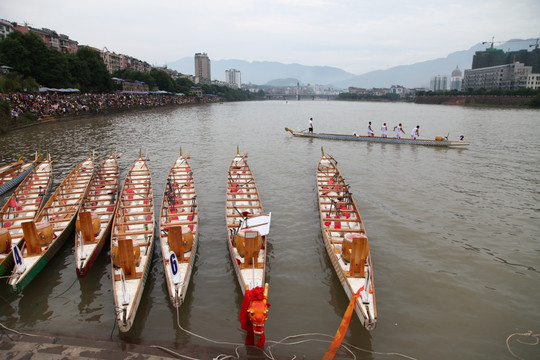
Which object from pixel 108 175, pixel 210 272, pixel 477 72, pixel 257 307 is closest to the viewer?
pixel 257 307

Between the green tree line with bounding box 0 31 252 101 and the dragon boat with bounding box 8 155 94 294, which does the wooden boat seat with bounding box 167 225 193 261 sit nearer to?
the dragon boat with bounding box 8 155 94 294

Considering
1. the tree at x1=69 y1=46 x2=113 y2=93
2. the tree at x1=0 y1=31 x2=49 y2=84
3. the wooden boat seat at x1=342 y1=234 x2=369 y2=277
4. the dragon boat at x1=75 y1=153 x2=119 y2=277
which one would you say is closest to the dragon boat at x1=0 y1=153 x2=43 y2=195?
the dragon boat at x1=75 y1=153 x2=119 y2=277

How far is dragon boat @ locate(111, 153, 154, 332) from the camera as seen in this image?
8.16 metres

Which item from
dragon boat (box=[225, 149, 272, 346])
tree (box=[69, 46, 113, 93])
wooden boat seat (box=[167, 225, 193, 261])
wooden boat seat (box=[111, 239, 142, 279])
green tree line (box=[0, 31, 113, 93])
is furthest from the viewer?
tree (box=[69, 46, 113, 93])

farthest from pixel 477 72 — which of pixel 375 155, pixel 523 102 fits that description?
pixel 375 155

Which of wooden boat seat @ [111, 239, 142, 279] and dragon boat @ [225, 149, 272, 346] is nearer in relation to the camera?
dragon boat @ [225, 149, 272, 346]

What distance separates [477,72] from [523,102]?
107 metres

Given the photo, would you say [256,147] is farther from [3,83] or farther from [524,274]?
[3,83]

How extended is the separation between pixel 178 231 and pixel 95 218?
4.55 meters

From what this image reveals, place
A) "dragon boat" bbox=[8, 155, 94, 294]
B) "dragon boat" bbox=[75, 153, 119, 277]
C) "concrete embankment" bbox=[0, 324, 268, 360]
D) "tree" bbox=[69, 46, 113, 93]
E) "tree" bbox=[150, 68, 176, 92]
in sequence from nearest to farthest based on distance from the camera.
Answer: "concrete embankment" bbox=[0, 324, 268, 360] → "dragon boat" bbox=[8, 155, 94, 294] → "dragon boat" bbox=[75, 153, 119, 277] → "tree" bbox=[69, 46, 113, 93] → "tree" bbox=[150, 68, 176, 92]

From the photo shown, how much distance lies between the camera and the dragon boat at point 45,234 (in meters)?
9.16

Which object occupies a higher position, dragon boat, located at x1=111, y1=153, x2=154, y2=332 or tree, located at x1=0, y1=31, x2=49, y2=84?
tree, located at x1=0, y1=31, x2=49, y2=84

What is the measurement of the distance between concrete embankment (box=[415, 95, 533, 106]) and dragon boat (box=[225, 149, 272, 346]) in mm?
109072

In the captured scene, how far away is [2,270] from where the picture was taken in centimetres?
970
